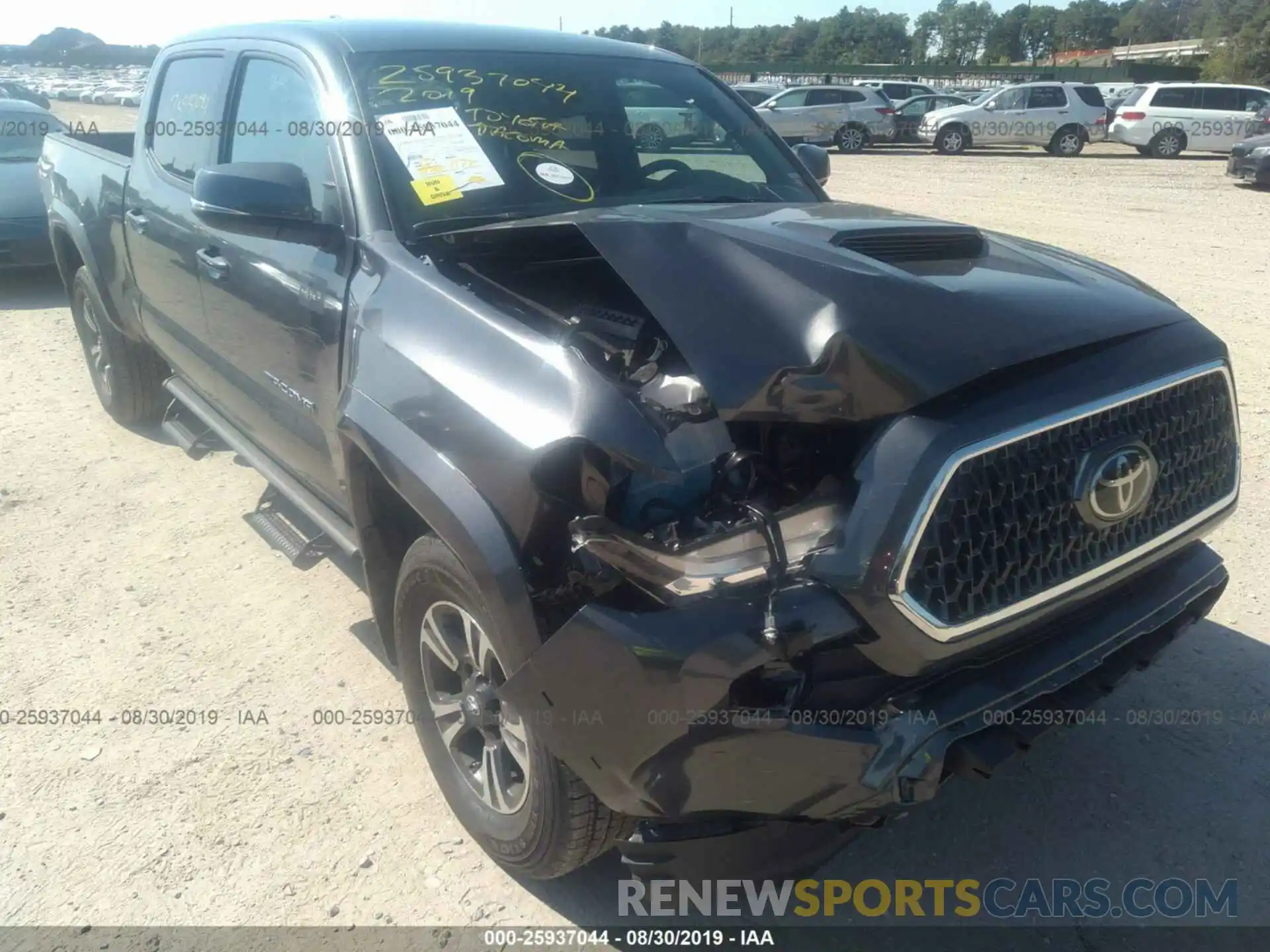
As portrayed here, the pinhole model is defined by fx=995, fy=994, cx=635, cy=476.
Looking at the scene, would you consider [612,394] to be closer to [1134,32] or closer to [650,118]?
[650,118]

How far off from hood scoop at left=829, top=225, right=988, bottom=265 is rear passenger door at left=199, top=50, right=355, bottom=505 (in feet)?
4.51

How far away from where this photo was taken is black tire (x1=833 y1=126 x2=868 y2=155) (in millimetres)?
23969

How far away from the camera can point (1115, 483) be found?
208cm

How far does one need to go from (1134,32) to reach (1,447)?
109 meters

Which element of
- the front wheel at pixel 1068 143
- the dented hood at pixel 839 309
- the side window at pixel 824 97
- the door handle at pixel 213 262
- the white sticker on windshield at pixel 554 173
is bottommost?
the front wheel at pixel 1068 143

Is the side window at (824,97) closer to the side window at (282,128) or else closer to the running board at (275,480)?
the running board at (275,480)

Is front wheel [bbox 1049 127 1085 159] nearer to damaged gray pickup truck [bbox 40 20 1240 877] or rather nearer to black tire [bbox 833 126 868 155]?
black tire [bbox 833 126 868 155]

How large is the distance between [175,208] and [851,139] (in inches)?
887

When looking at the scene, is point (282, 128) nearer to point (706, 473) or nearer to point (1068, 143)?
point (706, 473)

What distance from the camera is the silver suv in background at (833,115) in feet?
77.2

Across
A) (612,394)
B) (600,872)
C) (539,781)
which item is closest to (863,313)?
(612,394)

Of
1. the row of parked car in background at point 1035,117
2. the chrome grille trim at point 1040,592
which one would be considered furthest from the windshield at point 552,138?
the row of parked car in background at point 1035,117

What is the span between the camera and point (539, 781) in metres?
2.21

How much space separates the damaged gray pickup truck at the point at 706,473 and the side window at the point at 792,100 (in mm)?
22104
